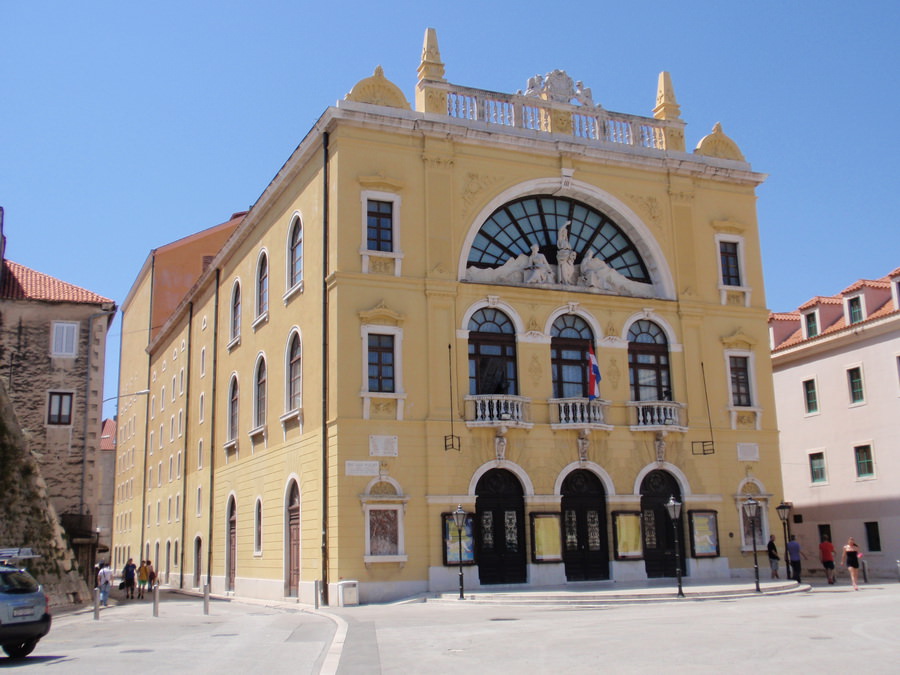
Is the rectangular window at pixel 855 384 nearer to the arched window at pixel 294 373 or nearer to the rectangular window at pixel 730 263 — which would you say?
the rectangular window at pixel 730 263

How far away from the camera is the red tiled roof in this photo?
3919cm

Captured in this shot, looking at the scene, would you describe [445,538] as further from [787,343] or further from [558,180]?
[787,343]

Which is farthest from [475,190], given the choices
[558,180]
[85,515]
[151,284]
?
[151,284]

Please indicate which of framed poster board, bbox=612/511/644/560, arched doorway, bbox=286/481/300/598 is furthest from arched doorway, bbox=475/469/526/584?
arched doorway, bbox=286/481/300/598

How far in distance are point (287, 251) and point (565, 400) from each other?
10.4 m

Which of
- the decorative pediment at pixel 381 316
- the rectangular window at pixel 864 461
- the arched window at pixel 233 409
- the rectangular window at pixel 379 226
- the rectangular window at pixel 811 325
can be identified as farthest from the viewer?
the rectangular window at pixel 811 325

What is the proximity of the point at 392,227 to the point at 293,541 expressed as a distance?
9850mm

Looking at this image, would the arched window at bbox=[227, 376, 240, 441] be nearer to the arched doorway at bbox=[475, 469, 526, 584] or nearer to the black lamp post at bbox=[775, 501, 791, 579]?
the arched doorway at bbox=[475, 469, 526, 584]

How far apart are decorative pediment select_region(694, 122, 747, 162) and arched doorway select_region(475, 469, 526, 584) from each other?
1391 centimetres

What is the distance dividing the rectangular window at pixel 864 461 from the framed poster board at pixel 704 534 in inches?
390

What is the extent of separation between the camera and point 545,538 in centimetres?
2705

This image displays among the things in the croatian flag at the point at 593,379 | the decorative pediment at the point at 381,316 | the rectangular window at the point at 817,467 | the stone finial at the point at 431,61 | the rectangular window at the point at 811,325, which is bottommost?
the rectangular window at the point at 817,467

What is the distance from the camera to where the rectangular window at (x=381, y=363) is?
26531mm

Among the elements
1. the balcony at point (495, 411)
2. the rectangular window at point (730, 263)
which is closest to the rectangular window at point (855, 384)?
the rectangular window at point (730, 263)
